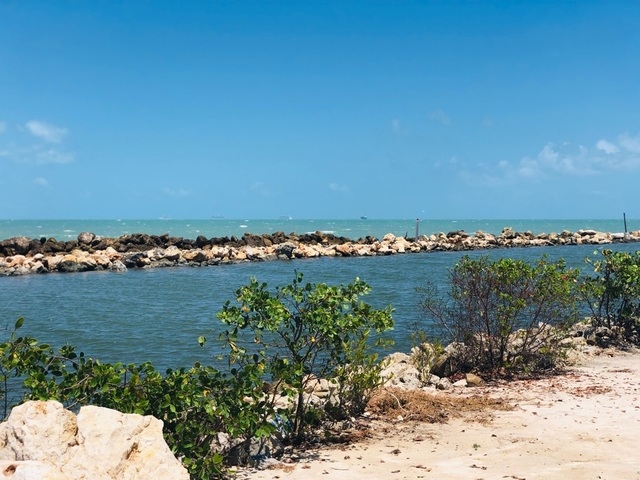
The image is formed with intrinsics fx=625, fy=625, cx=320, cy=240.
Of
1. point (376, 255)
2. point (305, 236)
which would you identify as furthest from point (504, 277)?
point (305, 236)

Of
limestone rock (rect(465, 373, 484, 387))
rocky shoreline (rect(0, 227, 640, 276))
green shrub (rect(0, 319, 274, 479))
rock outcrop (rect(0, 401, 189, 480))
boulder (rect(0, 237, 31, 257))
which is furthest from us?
boulder (rect(0, 237, 31, 257))

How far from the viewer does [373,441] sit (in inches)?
254

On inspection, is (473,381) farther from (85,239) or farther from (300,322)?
(85,239)

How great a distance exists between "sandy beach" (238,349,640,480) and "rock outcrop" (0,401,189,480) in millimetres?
1473

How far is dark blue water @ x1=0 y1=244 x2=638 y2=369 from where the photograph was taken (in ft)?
42.4

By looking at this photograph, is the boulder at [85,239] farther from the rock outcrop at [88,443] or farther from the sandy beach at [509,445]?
the rock outcrop at [88,443]

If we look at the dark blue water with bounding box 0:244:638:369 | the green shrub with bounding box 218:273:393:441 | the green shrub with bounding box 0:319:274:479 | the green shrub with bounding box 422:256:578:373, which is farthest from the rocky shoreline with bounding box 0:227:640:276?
the green shrub with bounding box 0:319:274:479

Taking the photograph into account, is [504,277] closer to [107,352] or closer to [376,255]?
[107,352]

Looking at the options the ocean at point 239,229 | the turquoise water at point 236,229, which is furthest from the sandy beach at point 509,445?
the ocean at point 239,229

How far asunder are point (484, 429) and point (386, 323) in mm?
1622

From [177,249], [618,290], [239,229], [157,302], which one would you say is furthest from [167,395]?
[239,229]

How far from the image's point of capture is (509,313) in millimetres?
9344

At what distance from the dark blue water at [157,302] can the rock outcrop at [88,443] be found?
22.0ft

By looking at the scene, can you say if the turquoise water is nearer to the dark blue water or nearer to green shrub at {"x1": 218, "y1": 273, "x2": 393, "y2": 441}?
the dark blue water
